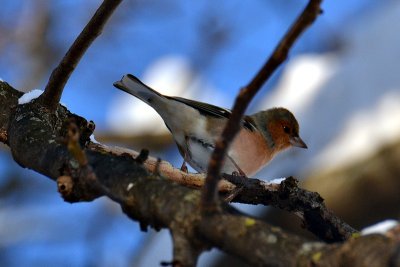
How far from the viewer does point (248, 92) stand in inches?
46.1

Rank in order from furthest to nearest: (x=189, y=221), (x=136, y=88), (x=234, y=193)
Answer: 1. (x=136, y=88)
2. (x=234, y=193)
3. (x=189, y=221)

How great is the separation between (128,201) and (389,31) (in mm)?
4244

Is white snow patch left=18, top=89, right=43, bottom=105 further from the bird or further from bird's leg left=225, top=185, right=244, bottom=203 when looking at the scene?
the bird

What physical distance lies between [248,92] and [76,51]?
747mm

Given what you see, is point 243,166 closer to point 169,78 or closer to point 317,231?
point 317,231

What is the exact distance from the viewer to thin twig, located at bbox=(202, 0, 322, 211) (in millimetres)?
1132

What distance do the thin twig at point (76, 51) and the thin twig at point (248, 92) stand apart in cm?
62

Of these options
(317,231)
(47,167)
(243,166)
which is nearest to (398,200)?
(243,166)

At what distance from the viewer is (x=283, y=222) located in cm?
421

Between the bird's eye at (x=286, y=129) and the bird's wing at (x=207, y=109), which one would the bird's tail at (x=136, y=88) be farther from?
the bird's eye at (x=286, y=129)

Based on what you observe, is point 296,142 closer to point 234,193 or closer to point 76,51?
point 234,193

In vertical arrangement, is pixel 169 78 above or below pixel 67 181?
above

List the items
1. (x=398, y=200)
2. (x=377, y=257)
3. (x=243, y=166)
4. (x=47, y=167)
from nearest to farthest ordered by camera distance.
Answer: (x=377, y=257) < (x=47, y=167) < (x=243, y=166) < (x=398, y=200)

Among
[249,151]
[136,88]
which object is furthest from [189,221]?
[249,151]
